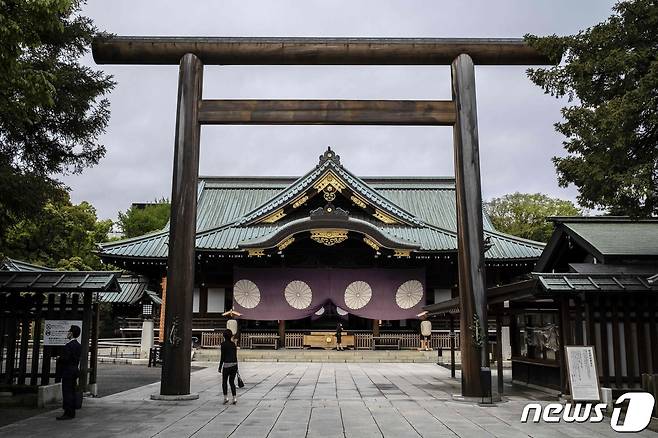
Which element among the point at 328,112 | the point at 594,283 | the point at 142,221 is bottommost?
the point at 594,283

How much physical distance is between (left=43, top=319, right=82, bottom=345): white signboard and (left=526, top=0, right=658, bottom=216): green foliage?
1021cm

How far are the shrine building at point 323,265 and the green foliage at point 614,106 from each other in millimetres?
14417

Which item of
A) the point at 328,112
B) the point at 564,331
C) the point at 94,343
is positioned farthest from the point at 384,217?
the point at 94,343

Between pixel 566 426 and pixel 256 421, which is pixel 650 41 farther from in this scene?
pixel 256 421

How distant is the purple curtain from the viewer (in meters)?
26.4

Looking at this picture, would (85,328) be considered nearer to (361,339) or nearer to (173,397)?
(173,397)

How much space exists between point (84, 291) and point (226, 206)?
22.1 meters

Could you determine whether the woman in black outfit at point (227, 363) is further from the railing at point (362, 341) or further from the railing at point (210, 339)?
the railing at point (362, 341)

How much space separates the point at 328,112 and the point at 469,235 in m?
4.03

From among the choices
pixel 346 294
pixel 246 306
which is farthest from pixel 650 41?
pixel 246 306

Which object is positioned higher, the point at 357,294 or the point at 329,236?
the point at 329,236

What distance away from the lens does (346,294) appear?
26484 mm

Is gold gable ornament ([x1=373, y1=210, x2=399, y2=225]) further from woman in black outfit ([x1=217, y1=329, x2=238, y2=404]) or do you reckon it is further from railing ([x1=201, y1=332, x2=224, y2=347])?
woman in black outfit ([x1=217, y1=329, x2=238, y2=404])

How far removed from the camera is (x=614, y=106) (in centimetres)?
963
